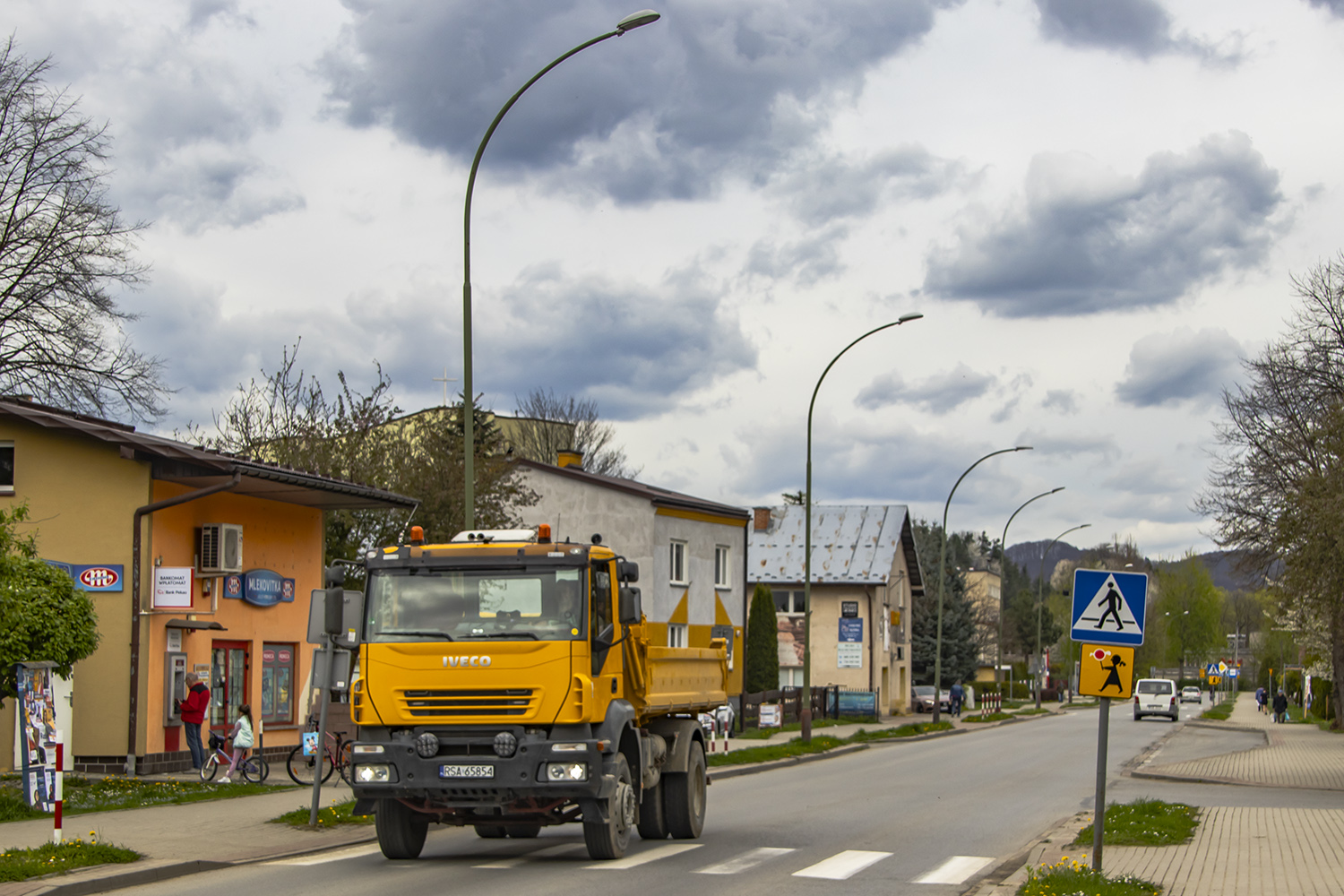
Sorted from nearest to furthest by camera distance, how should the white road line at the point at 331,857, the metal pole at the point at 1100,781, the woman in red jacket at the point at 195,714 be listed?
1. the metal pole at the point at 1100,781
2. the white road line at the point at 331,857
3. the woman in red jacket at the point at 195,714

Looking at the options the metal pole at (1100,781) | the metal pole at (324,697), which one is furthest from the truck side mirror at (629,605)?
the metal pole at (1100,781)

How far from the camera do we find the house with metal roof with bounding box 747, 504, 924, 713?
58062 mm

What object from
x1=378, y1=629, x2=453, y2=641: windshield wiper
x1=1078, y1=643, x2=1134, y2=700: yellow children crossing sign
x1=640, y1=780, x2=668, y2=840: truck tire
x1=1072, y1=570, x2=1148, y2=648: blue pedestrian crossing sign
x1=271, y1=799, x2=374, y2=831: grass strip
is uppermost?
x1=1072, y1=570, x2=1148, y2=648: blue pedestrian crossing sign

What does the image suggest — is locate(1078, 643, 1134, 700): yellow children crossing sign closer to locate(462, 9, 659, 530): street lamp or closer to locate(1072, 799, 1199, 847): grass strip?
locate(1072, 799, 1199, 847): grass strip

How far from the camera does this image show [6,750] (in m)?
22.0

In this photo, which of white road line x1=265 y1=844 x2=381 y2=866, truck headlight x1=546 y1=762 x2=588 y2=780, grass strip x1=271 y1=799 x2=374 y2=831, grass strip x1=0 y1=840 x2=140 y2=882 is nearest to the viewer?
grass strip x1=0 y1=840 x2=140 y2=882

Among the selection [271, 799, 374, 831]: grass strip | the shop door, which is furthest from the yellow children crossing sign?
the shop door

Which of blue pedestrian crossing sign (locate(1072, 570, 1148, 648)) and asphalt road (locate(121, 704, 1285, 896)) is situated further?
asphalt road (locate(121, 704, 1285, 896))

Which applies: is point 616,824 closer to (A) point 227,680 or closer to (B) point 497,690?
(B) point 497,690

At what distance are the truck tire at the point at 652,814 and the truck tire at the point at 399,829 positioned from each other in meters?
2.38

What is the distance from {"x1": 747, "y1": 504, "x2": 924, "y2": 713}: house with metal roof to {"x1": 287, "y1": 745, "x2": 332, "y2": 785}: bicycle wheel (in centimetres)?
3319

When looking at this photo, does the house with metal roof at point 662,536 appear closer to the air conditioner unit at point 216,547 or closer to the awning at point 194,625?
the air conditioner unit at point 216,547

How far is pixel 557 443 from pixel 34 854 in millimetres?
59359

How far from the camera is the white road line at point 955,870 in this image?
40.1ft
